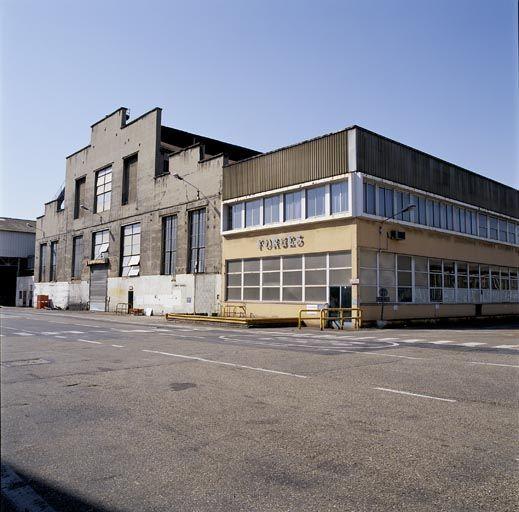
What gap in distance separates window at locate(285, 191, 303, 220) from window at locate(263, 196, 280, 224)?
81 centimetres

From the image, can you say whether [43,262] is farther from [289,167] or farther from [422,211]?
[422,211]

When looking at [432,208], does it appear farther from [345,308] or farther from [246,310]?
[246,310]

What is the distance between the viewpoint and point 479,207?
36438mm

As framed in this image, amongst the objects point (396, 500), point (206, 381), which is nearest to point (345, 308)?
point (206, 381)

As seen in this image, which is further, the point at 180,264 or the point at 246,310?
the point at 180,264

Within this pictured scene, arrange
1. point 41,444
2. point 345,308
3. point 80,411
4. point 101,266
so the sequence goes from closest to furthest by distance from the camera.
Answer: point 41,444 → point 80,411 → point 345,308 → point 101,266

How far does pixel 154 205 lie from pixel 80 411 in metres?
36.0

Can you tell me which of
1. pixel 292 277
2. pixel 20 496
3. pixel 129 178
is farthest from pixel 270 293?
pixel 20 496

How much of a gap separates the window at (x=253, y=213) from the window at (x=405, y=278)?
9.36 metres

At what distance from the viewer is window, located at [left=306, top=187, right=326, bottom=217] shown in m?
28.0

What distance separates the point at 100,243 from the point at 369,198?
31.4m

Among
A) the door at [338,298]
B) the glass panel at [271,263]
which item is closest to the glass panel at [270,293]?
the glass panel at [271,263]

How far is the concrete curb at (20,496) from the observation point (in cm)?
369

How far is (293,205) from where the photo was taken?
97.5 ft
